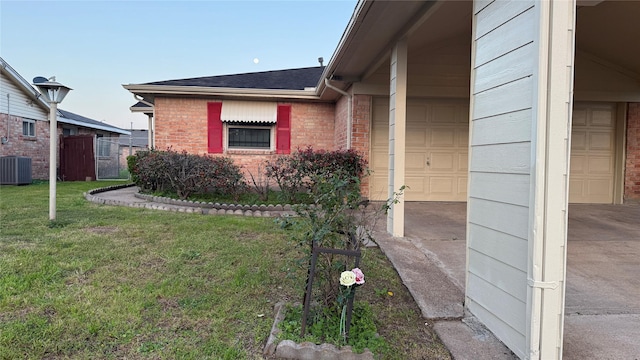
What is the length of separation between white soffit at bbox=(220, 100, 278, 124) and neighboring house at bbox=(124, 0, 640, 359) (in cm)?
4

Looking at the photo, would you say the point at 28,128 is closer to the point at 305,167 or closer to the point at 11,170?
the point at 11,170

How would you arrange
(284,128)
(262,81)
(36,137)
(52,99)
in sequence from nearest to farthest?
(52,99) → (284,128) → (262,81) → (36,137)

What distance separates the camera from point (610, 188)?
7.72 metres

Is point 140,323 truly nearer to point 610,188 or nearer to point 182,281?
point 182,281

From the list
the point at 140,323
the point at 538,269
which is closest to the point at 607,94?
the point at 538,269

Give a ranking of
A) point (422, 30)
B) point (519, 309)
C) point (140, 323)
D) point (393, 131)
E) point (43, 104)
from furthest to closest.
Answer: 1. point (43, 104)
2. point (422, 30)
3. point (393, 131)
4. point (140, 323)
5. point (519, 309)

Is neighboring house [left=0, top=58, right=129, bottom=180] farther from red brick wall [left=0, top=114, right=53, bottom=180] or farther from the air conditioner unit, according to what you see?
the air conditioner unit

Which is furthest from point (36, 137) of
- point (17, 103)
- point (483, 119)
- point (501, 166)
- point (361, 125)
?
point (501, 166)

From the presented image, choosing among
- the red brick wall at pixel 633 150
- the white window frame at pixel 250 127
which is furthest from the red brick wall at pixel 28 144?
the red brick wall at pixel 633 150

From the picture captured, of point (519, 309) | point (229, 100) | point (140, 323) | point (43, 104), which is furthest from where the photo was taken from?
point (43, 104)

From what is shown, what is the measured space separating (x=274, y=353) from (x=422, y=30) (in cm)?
510

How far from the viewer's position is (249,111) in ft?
31.0

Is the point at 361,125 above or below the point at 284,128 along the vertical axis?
below

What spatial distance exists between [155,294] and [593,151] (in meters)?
8.90
